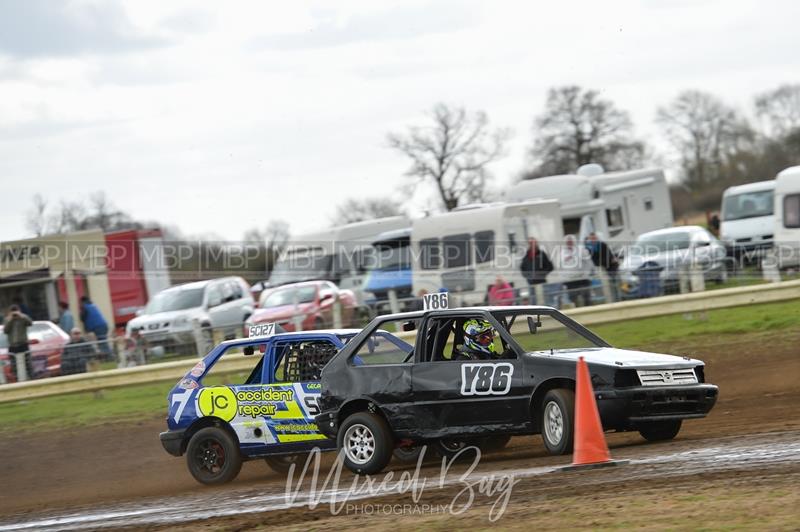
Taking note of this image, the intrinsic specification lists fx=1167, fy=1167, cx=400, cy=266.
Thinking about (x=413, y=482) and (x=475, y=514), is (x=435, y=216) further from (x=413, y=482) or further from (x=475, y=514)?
(x=475, y=514)

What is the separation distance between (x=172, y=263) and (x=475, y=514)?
31219 millimetres

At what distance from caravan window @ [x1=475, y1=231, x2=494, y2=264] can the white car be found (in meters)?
2.94

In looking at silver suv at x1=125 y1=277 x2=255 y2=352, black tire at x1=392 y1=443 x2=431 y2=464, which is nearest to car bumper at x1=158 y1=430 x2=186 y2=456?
black tire at x1=392 y1=443 x2=431 y2=464

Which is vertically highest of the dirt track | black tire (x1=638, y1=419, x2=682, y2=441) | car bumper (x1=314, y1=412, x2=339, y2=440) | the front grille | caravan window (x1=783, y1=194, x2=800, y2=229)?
caravan window (x1=783, y1=194, x2=800, y2=229)

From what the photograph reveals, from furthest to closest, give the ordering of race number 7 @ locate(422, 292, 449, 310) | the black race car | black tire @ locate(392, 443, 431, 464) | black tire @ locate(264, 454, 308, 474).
A: black tire @ locate(264, 454, 308, 474) < black tire @ locate(392, 443, 431, 464) < race number 7 @ locate(422, 292, 449, 310) < the black race car

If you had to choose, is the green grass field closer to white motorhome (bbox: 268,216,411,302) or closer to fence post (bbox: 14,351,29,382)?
fence post (bbox: 14,351,29,382)

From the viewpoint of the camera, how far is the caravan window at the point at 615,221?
31.3 metres

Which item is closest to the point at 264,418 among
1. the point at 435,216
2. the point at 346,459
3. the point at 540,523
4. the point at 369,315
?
the point at 346,459

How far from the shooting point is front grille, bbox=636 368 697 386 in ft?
30.6

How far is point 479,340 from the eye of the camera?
10.0 m

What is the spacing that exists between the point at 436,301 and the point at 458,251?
618 inches

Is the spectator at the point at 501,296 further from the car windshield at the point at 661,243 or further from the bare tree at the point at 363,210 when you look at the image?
the bare tree at the point at 363,210

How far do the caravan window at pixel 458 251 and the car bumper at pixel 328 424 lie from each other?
51.4 ft

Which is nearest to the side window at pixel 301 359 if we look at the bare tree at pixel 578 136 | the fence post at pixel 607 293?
the fence post at pixel 607 293
